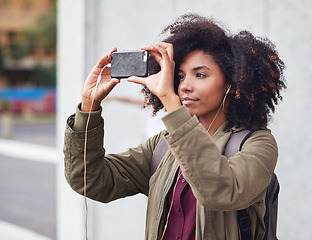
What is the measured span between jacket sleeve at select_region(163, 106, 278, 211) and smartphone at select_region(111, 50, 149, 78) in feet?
0.91

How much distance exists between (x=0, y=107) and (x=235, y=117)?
2688 cm

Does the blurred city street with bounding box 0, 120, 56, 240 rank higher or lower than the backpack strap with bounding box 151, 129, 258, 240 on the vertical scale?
lower

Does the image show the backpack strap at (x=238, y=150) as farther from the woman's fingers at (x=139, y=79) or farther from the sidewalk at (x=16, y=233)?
the sidewalk at (x=16, y=233)

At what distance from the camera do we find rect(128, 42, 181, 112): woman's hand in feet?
5.36

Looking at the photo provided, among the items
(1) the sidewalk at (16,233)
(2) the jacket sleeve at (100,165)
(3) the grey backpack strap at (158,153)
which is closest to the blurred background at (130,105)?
(1) the sidewalk at (16,233)

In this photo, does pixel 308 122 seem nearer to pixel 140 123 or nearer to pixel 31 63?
pixel 140 123

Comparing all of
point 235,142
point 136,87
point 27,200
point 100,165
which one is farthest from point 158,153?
point 27,200

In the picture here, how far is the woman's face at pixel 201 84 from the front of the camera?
6.01 feet

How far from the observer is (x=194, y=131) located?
156 centimetres

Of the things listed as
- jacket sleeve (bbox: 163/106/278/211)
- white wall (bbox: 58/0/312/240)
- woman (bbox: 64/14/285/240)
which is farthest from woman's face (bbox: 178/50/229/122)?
white wall (bbox: 58/0/312/240)

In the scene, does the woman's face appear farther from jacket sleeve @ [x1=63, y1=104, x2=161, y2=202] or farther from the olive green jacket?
jacket sleeve @ [x1=63, y1=104, x2=161, y2=202]

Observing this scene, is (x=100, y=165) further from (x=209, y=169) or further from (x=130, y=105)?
(x=130, y=105)

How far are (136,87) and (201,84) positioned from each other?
2.54 meters

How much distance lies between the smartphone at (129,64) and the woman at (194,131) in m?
0.03
